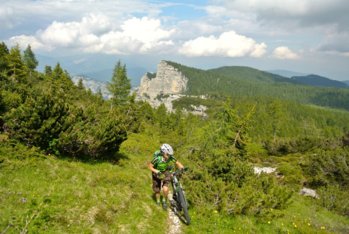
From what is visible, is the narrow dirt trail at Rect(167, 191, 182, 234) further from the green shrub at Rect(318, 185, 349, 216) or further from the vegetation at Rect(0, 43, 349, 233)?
the green shrub at Rect(318, 185, 349, 216)

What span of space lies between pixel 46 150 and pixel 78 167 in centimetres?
174

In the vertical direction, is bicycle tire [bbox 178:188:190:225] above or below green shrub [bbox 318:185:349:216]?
above

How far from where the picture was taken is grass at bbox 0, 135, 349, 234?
329 inches

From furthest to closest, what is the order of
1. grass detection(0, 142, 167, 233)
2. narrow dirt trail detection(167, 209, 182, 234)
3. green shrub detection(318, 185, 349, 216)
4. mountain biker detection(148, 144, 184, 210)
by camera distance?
green shrub detection(318, 185, 349, 216), mountain biker detection(148, 144, 184, 210), narrow dirt trail detection(167, 209, 182, 234), grass detection(0, 142, 167, 233)

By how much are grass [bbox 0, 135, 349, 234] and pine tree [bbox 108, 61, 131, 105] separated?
5183 centimetres

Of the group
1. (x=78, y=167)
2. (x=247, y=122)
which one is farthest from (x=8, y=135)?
(x=247, y=122)

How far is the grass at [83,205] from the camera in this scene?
8352 millimetres

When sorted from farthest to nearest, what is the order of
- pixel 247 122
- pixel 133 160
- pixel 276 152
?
pixel 276 152, pixel 247 122, pixel 133 160

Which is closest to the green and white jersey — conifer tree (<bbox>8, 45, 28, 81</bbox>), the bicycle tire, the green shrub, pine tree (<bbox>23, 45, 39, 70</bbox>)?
the bicycle tire

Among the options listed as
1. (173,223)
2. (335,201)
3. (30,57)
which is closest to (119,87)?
(30,57)

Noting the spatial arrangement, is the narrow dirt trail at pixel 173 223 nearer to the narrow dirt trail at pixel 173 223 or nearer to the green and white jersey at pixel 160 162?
the narrow dirt trail at pixel 173 223

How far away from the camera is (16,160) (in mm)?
11578

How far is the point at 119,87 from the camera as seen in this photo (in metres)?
65.8

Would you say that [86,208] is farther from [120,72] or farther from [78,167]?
[120,72]
